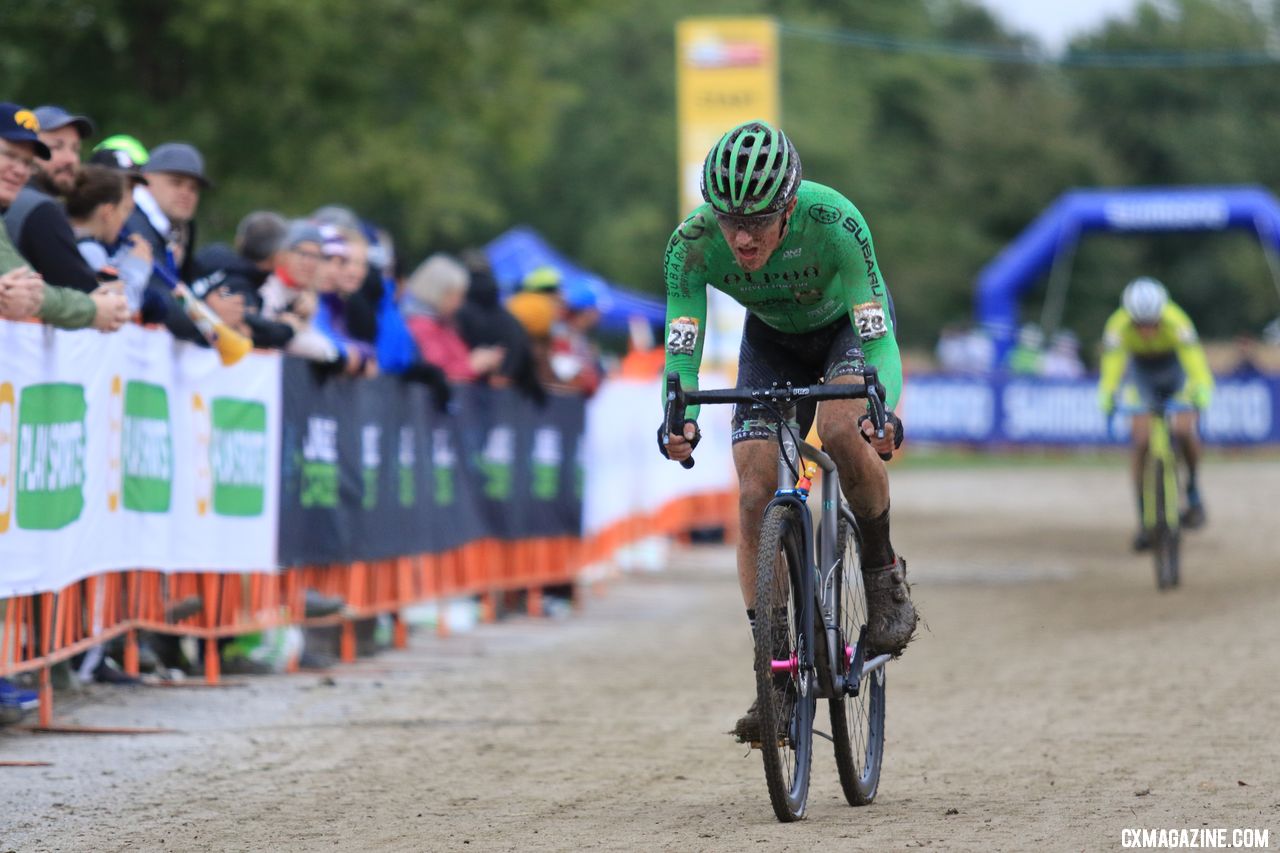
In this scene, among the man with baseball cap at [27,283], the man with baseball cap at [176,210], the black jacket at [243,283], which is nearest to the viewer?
the man with baseball cap at [27,283]

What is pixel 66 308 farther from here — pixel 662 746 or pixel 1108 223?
pixel 1108 223

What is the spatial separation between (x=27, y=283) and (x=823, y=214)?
3202 millimetres

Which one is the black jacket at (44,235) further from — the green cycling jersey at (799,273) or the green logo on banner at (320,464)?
the green cycling jersey at (799,273)

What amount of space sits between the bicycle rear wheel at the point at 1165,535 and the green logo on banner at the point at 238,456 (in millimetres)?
7087

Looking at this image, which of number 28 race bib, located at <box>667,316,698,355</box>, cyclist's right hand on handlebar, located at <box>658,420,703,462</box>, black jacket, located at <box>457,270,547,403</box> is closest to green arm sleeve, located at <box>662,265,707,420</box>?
number 28 race bib, located at <box>667,316,698,355</box>

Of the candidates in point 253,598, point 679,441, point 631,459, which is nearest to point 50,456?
point 253,598

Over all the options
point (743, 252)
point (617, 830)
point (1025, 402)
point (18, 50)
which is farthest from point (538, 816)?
point (1025, 402)

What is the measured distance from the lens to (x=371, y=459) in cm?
1197

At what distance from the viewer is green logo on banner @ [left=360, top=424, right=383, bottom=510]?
11.9m

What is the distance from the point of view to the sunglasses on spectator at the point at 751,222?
661 cm

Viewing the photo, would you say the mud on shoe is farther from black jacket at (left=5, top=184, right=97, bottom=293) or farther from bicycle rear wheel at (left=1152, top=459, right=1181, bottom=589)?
bicycle rear wheel at (left=1152, top=459, right=1181, bottom=589)

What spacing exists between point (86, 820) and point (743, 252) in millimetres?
2808

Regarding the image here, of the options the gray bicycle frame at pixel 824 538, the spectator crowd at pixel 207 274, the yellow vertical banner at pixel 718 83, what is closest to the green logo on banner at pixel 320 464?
the spectator crowd at pixel 207 274

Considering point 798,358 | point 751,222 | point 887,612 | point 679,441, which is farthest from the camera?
point 798,358
